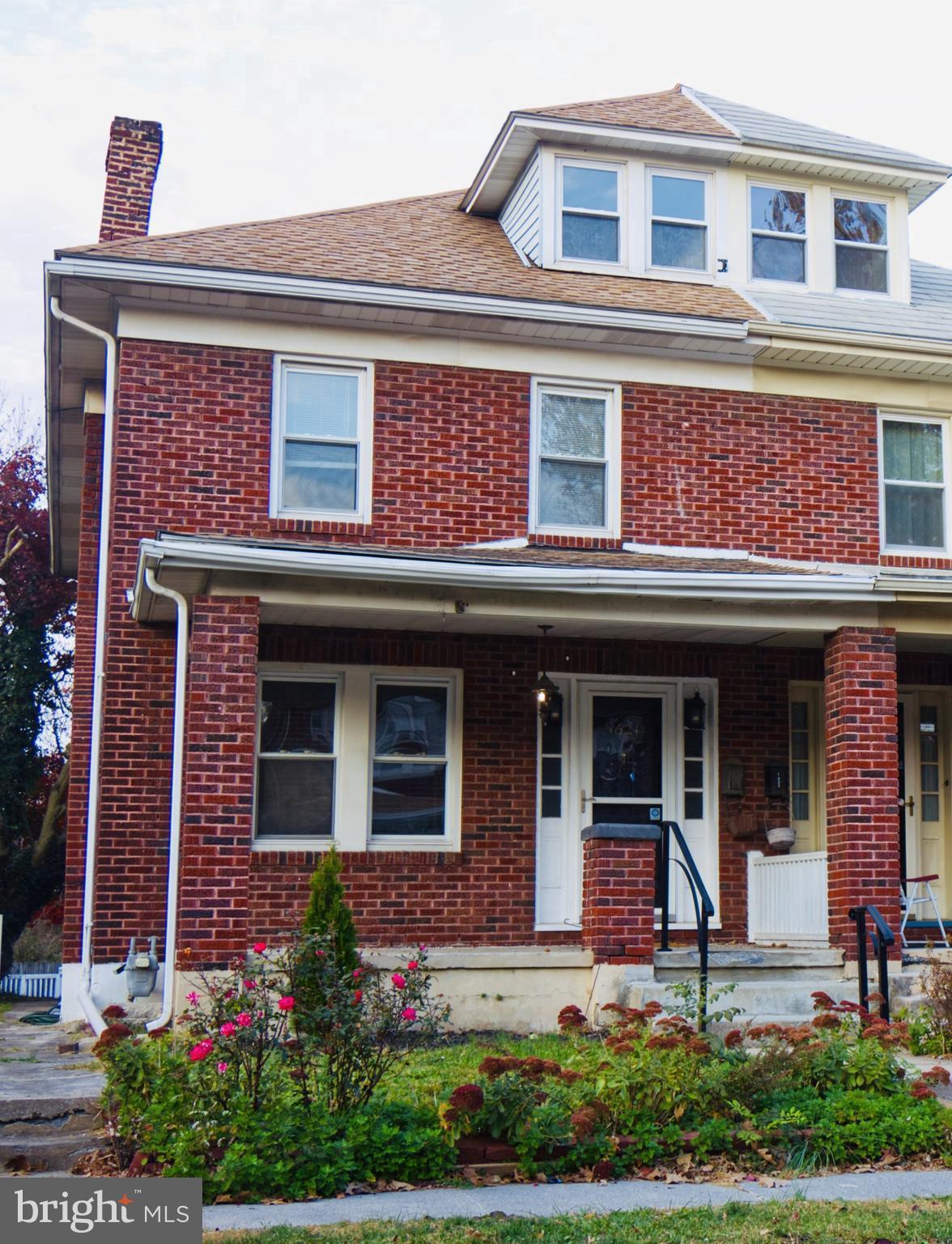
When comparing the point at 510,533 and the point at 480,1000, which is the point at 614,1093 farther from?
the point at 510,533

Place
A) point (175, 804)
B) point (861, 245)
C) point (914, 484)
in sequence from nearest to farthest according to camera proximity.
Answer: point (175, 804) → point (914, 484) → point (861, 245)

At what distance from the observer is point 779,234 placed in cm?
1452

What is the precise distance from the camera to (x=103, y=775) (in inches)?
450

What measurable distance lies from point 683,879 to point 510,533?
3.37 meters

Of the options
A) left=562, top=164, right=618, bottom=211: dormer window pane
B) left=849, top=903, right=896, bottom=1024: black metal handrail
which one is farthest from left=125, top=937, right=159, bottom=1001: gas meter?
left=562, top=164, right=618, bottom=211: dormer window pane

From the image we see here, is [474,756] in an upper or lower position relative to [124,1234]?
upper

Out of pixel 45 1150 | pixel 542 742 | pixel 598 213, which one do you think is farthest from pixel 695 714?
pixel 45 1150

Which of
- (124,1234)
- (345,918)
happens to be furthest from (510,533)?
(124,1234)

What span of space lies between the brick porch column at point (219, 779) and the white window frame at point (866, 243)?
24.9 ft

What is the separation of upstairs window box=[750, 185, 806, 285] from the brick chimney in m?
6.04

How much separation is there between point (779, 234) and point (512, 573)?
6.04m

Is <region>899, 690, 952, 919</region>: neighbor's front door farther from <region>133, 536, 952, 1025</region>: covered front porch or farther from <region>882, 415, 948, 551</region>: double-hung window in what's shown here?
<region>882, 415, 948, 551</region>: double-hung window

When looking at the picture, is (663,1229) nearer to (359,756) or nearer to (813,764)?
(359,756)

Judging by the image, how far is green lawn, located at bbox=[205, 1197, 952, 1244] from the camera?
527 centimetres
